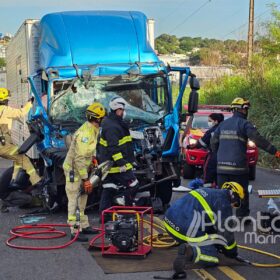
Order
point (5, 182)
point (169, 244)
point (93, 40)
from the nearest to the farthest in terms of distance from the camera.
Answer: point (169, 244)
point (93, 40)
point (5, 182)

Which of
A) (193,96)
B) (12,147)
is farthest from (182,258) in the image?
(12,147)

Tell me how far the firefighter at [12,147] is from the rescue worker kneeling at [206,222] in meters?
4.34

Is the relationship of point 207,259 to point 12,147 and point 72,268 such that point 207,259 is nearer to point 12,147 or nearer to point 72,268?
point 72,268

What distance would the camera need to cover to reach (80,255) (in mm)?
6715

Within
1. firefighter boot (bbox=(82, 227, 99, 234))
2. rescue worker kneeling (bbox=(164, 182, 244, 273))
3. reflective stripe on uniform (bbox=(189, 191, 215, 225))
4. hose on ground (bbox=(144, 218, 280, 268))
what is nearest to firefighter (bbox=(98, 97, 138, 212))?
firefighter boot (bbox=(82, 227, 99, 234))

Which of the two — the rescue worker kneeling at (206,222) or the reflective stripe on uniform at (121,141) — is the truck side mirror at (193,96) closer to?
the reflective stripe on uniform at (121,141)

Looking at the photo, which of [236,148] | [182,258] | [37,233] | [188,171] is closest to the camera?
[182,258]

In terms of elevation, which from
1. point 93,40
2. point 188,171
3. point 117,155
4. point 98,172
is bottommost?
point 188,171

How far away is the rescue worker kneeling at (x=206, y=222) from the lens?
5977 millimetres

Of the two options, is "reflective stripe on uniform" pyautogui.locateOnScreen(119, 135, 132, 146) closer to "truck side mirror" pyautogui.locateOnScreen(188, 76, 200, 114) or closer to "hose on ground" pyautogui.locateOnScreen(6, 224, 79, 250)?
"hose on ground" pyautogui.locateOnScreen(6, 224, 79, 250)

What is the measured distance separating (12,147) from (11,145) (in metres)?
0.04

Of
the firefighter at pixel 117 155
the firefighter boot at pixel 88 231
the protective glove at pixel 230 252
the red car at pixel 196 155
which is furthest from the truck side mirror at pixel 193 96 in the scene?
the protective glove at pixel 230 252

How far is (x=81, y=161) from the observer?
7.44m

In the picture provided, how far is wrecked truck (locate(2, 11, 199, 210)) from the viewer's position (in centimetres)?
881
